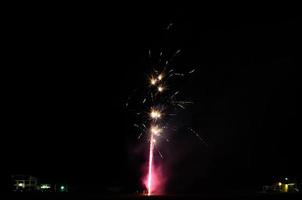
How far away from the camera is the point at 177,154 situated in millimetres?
33500

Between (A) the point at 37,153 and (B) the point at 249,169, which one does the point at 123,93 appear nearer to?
(A) the point at 37,153

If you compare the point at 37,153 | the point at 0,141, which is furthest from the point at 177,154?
the point at 0,141

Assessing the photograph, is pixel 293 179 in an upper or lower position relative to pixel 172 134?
lower

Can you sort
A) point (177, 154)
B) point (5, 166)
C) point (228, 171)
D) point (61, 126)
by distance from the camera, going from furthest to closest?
point (177, 154)
point (228, 171)
point (61, 126)
point (5, 166)

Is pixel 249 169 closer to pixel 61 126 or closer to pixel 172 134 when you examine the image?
pixel 172 134

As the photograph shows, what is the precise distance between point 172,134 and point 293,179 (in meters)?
9.93

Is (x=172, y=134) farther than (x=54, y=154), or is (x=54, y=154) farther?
(x=172, y=134)

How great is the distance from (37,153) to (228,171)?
14.1 m

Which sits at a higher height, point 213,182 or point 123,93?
point 123,93

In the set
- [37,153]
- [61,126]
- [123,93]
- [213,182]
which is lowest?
[213,182]

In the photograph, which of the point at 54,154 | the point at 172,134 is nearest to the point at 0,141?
the point at 54,154

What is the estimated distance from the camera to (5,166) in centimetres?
2127

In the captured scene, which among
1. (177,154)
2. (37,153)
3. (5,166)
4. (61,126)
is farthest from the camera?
(177,154)

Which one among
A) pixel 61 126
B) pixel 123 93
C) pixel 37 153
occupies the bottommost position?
pixel 37 153
